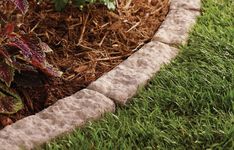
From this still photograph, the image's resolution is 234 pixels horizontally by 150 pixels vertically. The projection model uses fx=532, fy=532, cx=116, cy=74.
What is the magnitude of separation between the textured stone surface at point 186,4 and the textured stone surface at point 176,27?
4 cm

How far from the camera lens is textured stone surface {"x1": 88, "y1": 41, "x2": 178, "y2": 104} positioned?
103 inches

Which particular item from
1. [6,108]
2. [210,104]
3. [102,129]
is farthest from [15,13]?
[210,104]

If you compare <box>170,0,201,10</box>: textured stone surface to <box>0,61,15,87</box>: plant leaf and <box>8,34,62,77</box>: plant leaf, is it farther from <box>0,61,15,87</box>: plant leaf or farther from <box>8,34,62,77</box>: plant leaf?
<box>0,61,15,87</box>: plant leaf

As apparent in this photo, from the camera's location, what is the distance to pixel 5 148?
89.1 inches

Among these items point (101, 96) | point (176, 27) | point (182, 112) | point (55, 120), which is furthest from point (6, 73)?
point (176, 27)

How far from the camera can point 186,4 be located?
132 inches

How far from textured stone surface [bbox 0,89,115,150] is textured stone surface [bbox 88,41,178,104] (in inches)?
2.5

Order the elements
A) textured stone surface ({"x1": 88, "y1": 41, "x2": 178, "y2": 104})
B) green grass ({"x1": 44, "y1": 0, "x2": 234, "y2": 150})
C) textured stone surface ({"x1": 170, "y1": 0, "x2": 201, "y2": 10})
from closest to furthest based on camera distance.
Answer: green grass ({"x1": 44, "y1": 0, "x2": 234, "y2": 150}) < textured stone surface ({"x1": 88, "y1": 41, "x2": 178, "y2": 104}) < textured stone surface ({"x1": 170, "y1": 0, "x2": 201, "y2": 10})

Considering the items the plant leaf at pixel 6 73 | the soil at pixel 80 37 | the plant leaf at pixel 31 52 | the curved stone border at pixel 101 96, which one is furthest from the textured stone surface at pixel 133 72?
the plant leaf at pixel 6 73

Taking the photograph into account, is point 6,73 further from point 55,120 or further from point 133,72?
point 133,72

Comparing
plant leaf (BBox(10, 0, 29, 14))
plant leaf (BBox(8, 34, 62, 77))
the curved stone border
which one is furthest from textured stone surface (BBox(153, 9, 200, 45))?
plant leaf (BBox(10, 0, 29, 14))

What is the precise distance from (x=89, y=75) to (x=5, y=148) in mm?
730

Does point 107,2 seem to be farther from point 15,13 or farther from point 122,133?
point 122,133

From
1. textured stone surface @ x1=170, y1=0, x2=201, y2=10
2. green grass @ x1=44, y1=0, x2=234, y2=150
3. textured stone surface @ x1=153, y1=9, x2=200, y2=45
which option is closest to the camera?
green grass @ x1=44, y1=0, x2=234, y2=150
